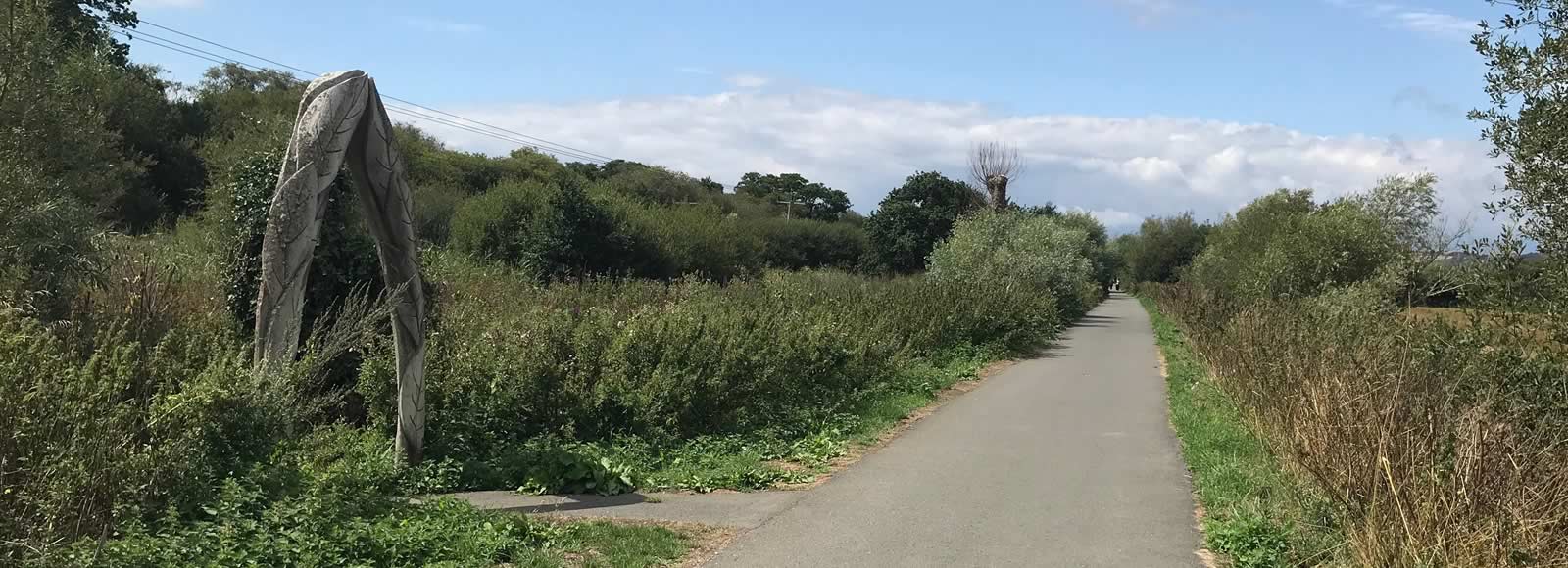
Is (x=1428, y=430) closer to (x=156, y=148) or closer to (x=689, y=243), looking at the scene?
(x=689, y=243)

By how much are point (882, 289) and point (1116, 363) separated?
5.35 metres

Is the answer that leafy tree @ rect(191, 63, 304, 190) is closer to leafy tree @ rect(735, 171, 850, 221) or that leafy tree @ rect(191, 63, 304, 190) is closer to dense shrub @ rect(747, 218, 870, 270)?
dense shrub @ rect(747, 218, 870, 270)

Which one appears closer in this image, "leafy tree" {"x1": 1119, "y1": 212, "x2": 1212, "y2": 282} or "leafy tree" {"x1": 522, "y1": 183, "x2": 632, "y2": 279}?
"leafy tree" {"x1": 522, "y1": 183, "x2": 632, "y2": 279}

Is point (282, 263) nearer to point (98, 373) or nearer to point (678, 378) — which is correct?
point (98, 373)

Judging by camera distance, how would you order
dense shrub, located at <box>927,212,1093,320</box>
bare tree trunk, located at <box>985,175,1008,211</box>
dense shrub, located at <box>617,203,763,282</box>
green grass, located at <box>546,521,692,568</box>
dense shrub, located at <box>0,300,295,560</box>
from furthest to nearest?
1. bare tree trunk, located at <box>985,175,1008,211</box>
2. dense shrub, located at <box>617,203,763,282</box>
3. dense shrub, located at <box>927,212,1093,320</box>
4. green grass, located at <box>546,521,692,568</box>
5. dense shrub, located at <box>0,300,295,560</box>

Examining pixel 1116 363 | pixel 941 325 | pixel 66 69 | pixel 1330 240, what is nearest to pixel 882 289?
pixel 941 325

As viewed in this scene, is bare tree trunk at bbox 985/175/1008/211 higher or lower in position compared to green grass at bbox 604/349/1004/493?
higher

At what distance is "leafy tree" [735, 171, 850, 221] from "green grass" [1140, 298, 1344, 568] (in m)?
82.1

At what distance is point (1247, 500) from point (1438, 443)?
6.96 feet

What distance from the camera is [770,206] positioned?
8788cm

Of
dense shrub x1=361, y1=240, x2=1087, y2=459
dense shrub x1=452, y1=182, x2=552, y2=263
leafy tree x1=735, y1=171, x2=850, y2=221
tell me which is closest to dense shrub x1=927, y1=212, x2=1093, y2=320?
dense shrub x1=452, y1=182, x2=552, y2=263

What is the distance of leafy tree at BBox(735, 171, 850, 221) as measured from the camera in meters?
97.1

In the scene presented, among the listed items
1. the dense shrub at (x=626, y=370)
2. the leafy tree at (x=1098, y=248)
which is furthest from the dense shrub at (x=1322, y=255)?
the leafy tree at (x=1098, y=248)

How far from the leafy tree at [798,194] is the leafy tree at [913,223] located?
35933 mm
